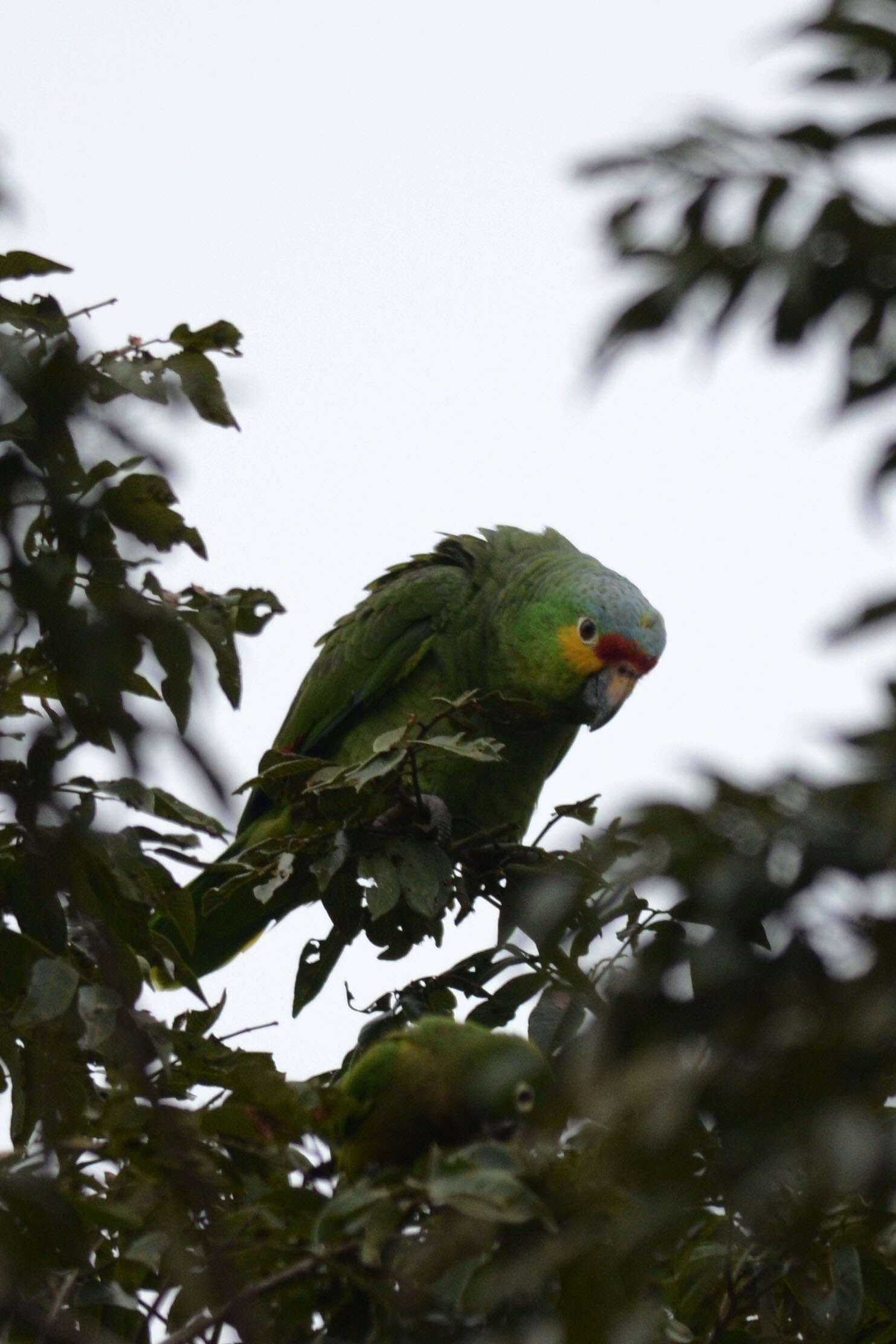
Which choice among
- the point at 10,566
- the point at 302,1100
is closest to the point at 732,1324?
the point at 302,1100

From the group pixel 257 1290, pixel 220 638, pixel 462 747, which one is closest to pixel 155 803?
pixel 220 638

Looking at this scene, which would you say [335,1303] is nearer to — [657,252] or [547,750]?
[657,252]

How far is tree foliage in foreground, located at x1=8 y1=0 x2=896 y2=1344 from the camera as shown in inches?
35.0

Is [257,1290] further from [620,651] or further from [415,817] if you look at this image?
[620,651]

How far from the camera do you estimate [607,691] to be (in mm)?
3867

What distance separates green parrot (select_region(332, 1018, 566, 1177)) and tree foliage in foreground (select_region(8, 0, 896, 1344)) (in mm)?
69

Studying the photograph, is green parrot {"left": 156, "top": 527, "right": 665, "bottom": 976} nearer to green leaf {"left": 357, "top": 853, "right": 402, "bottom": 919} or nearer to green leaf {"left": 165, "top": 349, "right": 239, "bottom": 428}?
green leaf {"left": 357, "top": 853, "right": 402, "bottom": 919}

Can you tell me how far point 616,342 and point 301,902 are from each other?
8.55ft

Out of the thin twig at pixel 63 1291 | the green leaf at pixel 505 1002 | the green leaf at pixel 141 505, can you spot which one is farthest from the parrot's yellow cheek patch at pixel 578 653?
the thin twig at pixel 63 1291

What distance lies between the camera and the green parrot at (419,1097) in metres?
1.78

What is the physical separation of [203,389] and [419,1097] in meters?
1.07

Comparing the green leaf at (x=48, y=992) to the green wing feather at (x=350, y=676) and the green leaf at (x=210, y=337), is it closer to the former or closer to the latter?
the green leaf at (x=210, y=337)

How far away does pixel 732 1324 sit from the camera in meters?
2.41

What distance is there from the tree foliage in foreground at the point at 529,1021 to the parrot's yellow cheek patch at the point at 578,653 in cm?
153
